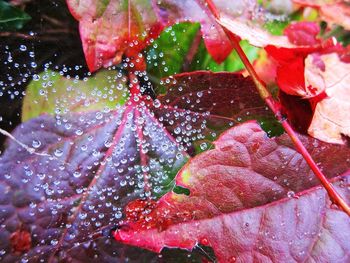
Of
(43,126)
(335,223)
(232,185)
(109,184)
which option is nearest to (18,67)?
(43,126)

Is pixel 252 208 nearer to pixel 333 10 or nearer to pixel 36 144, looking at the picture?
pixel 36 144

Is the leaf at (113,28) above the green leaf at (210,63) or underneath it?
above

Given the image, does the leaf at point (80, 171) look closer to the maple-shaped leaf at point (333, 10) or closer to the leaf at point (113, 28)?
the leaf at point (113, 28)

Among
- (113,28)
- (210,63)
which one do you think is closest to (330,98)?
(210,63)

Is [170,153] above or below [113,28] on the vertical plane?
below

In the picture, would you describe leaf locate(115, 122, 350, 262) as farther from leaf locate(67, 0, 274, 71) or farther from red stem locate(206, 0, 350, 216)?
leaf locate(67, 0, 274, 71)

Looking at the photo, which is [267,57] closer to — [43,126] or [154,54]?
[154,54]

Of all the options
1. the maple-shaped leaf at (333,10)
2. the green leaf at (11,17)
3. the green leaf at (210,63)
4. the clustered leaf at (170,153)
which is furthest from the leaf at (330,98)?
the green leaf at (11,17)
